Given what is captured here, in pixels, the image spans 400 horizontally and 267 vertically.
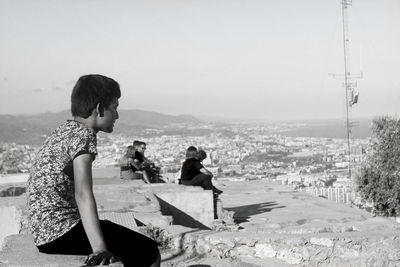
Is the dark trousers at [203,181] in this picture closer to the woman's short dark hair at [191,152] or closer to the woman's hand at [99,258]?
the woman's short dark hair at [191,152]

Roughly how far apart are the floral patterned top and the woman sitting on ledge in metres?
8.49

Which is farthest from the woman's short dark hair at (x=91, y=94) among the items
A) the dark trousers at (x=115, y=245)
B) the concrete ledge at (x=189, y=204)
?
the concrete ledge at (x=189, y=204)

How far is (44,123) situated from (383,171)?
5375 cm

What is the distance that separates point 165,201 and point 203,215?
703 millimetres

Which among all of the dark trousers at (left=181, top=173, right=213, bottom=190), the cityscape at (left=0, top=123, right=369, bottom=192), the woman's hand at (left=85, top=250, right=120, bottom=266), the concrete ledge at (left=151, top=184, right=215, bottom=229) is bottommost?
the cityscape at (left=0, top=123, right=369, bottom=192)

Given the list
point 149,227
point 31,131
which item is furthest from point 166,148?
point 149,227

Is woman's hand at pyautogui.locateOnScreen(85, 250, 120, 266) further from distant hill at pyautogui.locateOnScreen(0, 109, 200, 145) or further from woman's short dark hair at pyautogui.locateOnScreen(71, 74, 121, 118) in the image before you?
distant hill at pyautogui.locateOnScreen(0, 109, 200, 145)

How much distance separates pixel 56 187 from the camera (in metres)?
3.33

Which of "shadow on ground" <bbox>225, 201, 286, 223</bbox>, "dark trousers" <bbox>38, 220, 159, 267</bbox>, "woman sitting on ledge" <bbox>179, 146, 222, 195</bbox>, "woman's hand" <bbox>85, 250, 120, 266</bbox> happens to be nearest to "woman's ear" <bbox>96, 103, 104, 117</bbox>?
"dark trousers" <bbox>38, 220, 159, 267</bbox>

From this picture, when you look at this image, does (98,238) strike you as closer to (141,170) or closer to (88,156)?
(88,156)

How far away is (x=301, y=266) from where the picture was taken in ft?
22.5

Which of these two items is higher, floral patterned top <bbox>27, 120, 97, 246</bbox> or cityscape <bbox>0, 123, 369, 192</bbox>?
floral patterned top <bbox>27, 120, 97, 246</bbox>

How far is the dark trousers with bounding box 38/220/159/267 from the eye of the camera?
10.9 feet

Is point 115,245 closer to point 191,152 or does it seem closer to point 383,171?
point 191,152
